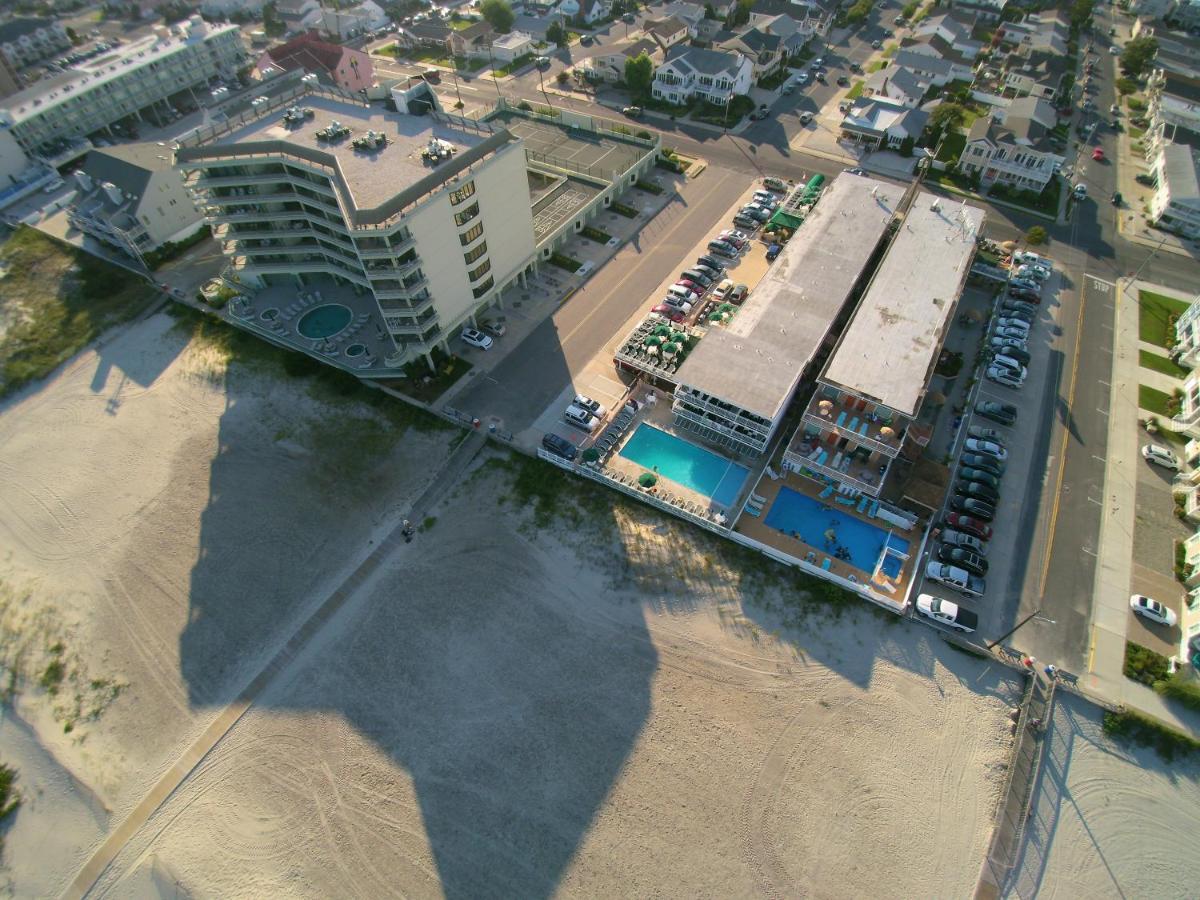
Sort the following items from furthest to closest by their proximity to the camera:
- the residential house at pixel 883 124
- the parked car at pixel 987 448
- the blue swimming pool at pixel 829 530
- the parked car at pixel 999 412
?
the residential house at pixel 883 124 → the parked car at pixel 999 412 → the parked car at pixel 987 448 → the blue swimming pool at pixel 829 530

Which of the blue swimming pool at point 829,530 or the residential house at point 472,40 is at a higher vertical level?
the residential house at point 472,40

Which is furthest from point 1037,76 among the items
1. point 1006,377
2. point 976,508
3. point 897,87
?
point 976,508

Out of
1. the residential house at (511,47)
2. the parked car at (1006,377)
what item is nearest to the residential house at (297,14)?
the residential house at (511,47)

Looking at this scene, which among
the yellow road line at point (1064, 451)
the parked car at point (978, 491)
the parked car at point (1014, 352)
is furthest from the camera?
the parked car at point (1014, 352)

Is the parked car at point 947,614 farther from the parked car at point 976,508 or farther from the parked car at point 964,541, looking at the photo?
the parked car at point 976,508

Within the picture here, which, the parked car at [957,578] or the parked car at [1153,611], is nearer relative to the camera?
the parked car at [1153,611]

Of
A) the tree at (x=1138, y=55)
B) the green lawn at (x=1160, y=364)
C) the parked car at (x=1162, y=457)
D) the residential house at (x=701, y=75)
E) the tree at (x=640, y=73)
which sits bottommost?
the parked car at (x=1162, y=457)

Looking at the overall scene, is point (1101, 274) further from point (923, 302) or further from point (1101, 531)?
point (1101, 531)
